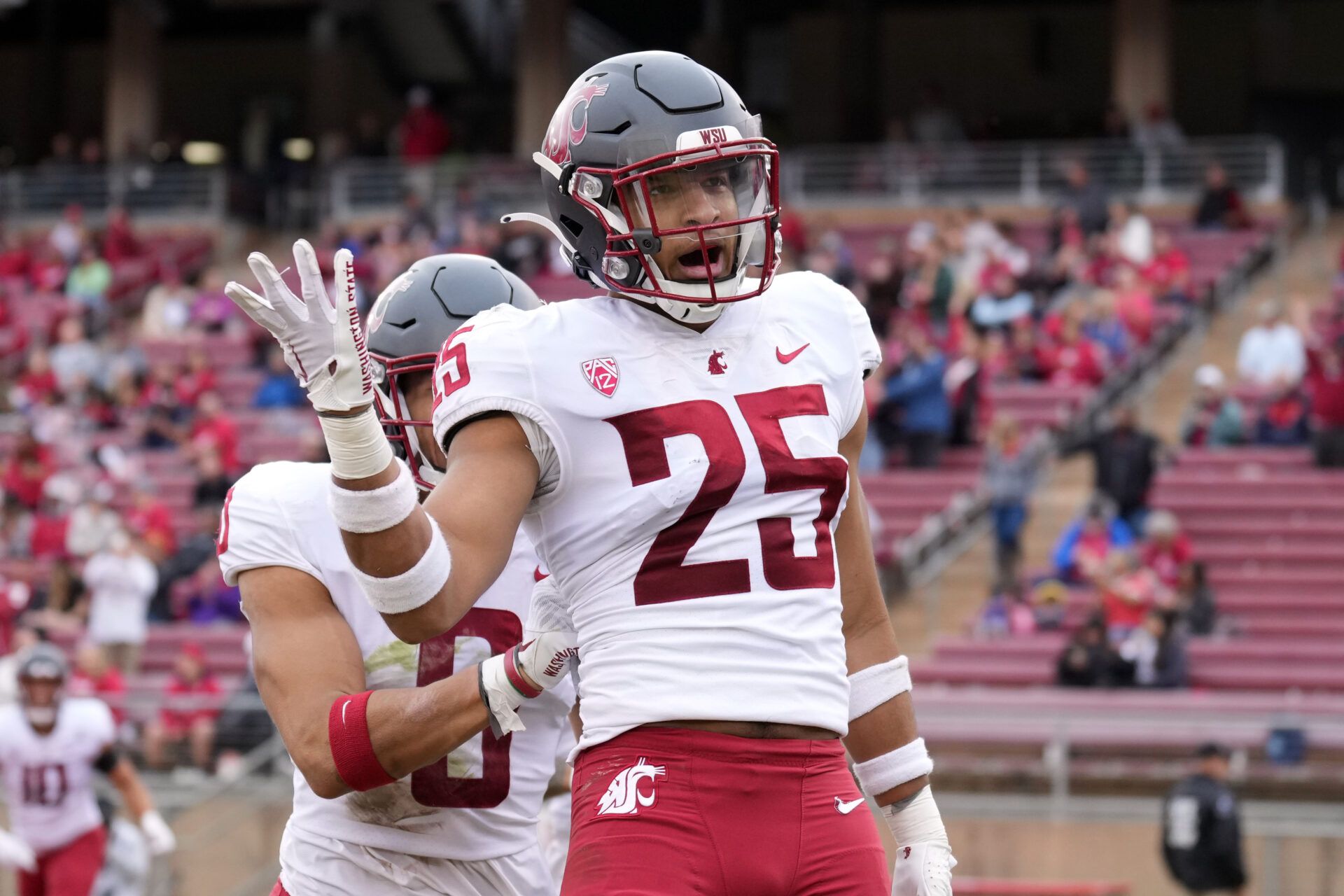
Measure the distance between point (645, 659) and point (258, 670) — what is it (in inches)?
34.3

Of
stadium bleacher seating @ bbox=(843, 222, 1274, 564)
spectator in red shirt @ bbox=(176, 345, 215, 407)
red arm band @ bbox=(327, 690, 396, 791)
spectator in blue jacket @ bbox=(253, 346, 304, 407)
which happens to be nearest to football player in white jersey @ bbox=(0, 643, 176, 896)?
stadium bleacher seating @ bbox=(843, 222, 1274, 564)

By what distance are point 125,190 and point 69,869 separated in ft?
49.3

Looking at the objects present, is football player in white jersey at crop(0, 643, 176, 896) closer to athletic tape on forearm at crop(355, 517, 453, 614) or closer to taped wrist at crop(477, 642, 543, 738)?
taped wrist at crop(477, 642, 543, 738)

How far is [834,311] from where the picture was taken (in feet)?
10.7

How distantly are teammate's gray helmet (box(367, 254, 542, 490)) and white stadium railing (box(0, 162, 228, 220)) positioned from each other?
18.8 m

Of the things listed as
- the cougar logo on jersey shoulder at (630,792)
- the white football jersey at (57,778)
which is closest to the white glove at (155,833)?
the white football jersey at (57,778)

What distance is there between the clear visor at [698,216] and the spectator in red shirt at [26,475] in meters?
13.2

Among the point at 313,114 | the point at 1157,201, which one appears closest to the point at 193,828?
the point at 1157,201

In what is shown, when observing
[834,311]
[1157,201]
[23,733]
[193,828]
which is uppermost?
[834,311]

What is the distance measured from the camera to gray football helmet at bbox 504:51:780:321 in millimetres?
3061

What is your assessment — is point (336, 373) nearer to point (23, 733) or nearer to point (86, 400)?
point (23, 733)

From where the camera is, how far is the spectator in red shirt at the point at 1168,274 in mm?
15508

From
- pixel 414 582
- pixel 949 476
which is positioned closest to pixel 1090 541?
pixel 949 476

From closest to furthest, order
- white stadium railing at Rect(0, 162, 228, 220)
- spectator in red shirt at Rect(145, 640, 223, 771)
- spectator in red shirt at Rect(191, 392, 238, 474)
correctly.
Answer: spectator in red shirt at Rect(145, 640, 223, 771)
spectator in red shirt at Rect(191, 392, 238, 474)
white stadium railing at Rect(0, 162, 228, 220)
